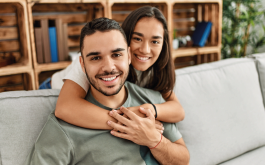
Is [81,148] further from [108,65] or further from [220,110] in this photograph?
[220,110]

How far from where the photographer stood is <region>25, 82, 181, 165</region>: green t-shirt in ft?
2.78

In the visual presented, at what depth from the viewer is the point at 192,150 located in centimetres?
130

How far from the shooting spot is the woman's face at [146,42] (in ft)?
3.86

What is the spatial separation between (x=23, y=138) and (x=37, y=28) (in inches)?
46.4

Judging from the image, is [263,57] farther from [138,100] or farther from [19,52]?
[19,52]

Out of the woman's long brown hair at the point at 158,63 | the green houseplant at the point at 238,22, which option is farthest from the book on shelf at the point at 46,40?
the green houseplant at the point at 238,22

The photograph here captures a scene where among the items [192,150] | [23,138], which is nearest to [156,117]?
[192,150]

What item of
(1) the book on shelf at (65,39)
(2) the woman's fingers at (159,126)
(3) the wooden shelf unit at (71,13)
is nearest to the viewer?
(2) the woman's fingers at (159,126)

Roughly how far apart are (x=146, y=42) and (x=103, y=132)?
0.50 metres

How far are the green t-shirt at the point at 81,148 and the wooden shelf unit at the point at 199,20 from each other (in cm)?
169

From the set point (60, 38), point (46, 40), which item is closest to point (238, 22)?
point (60, 38)

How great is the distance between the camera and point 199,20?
305 centimetres

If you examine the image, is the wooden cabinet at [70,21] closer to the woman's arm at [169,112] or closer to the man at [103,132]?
the man at [103,132]

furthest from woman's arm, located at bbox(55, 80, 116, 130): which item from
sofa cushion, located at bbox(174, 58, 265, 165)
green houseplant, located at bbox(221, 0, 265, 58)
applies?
green houseplant, located at bbox(221, 0, 265, 58)
